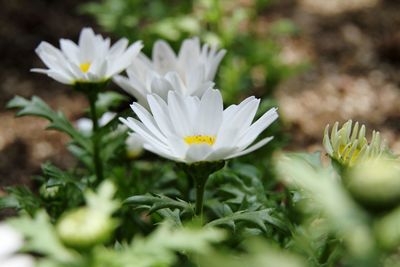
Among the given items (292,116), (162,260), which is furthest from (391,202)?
(292,116)

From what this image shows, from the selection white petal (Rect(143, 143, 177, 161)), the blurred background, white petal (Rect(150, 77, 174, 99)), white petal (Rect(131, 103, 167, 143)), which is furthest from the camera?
the blurred background

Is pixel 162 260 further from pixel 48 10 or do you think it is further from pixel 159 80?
pixel 48 10

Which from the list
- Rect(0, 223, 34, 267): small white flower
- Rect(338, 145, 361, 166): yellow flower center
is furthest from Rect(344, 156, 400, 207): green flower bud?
Rect(338, 145, 361, 166): yellow flower center

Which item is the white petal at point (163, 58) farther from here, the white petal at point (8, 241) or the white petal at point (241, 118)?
the white petal at point (8, 241)

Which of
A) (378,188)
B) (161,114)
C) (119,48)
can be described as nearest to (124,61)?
(119,48)

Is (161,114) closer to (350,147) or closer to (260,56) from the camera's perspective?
(350,147)

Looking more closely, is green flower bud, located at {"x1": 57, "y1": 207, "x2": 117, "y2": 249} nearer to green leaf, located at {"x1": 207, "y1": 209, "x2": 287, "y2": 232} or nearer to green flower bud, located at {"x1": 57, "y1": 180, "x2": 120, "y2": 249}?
green flower bud, located at {"x1": 57, "y1": 180, "x2": 120, "y2": 249}
